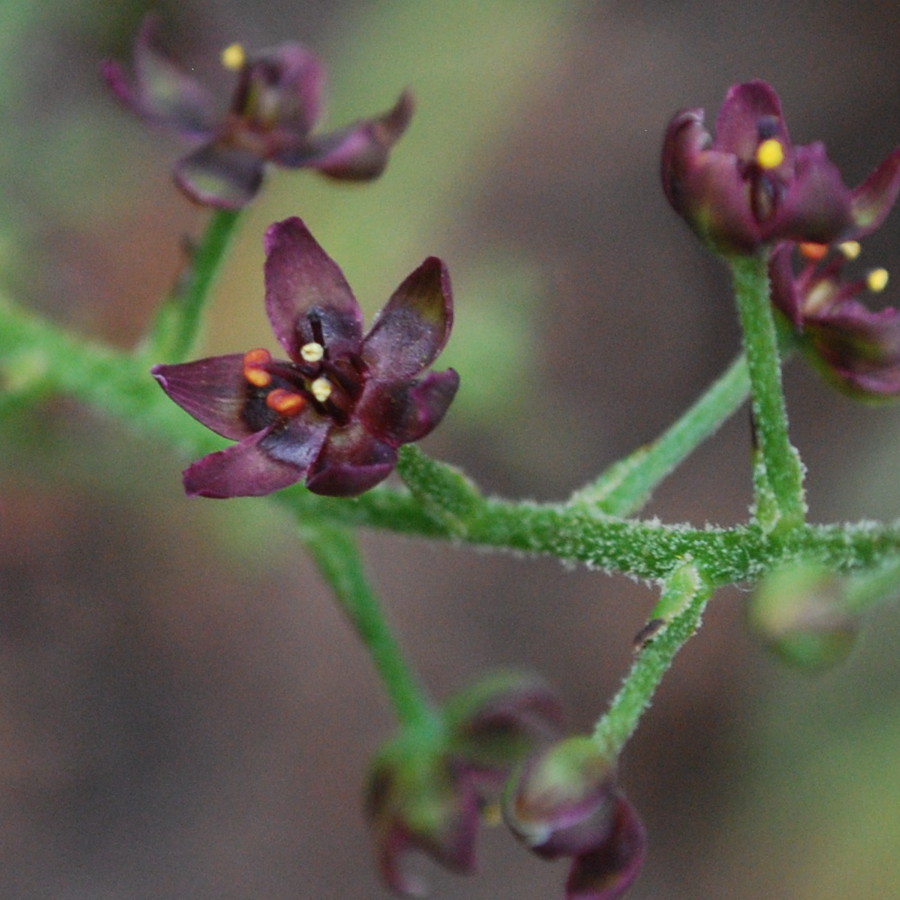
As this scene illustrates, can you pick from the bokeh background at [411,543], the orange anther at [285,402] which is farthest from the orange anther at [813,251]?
the bokeh background at [411,543]

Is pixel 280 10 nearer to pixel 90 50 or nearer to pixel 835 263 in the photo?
pixel 90 50

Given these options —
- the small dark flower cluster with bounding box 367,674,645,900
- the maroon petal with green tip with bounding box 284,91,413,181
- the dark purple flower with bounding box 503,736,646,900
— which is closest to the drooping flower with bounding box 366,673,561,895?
the small dark flower cluster with bounding box 367,674,645,900

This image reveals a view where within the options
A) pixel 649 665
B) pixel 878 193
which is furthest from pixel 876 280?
pixel 649 665

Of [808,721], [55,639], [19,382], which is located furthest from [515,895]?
[19,382]

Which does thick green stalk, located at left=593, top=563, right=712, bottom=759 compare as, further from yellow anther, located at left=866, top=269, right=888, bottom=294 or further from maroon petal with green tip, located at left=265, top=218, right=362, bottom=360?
yellow anther, located at left=866, top=269, right=888, bottom=294

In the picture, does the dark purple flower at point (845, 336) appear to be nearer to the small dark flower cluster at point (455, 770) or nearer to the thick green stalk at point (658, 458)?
the thick green stalk at point (658, 458)

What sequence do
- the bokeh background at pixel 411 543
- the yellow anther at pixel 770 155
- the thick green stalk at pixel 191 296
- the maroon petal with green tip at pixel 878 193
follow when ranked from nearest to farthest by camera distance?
Result: the yellow anther at pixel 770 155, the maroon petal with green tip at pixel 878 193, the thick green stalk at pixel 191 296, the bokeh background at pixel 411 543

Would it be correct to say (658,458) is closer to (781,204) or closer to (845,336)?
(845,336)
